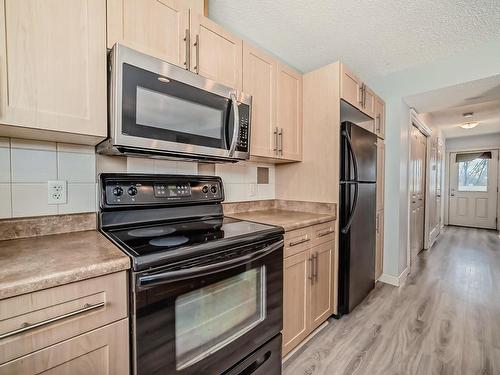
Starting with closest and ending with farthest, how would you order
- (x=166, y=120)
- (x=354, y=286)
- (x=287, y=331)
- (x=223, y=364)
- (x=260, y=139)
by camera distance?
(x=223, y=364), (x=166, y=120), (x=287, y=331), (x=260, y=139), (x=354, y=286)

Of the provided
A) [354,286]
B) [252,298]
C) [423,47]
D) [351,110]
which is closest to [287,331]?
[252,298]

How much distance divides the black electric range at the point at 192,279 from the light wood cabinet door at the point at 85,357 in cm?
4

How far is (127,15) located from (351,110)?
187 centimetres

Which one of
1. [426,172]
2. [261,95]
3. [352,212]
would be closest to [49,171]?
[261,95]

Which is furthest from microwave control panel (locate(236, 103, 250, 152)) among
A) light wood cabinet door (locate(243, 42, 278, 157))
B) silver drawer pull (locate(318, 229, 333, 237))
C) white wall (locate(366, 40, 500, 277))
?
white wall (locate(366, 40, 500, 277))

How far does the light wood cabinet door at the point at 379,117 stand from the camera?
102 inches

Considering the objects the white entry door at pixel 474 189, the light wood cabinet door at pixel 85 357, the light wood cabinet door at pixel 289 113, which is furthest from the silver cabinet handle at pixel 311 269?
the white entry door at pixel 474 189

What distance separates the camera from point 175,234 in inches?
46.7

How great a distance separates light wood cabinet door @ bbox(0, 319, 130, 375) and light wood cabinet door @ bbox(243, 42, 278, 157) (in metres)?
1.29

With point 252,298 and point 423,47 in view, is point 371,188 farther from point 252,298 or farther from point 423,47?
point 252,298

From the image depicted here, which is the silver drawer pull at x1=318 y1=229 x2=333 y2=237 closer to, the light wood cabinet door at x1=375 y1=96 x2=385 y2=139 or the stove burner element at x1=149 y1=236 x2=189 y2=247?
the stove burner element at x1=149 y1=236 x2=189 y2=247

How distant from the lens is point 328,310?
6.26 ft

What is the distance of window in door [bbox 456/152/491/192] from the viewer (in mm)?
5680

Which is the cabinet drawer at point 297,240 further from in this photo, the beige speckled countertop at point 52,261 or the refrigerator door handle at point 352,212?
the beige speckled countertop at point 52,261
